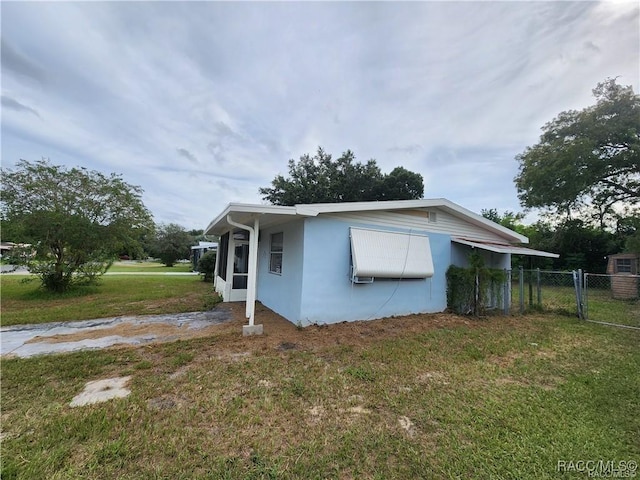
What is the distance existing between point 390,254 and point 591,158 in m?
17.3

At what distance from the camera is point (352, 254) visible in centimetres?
625

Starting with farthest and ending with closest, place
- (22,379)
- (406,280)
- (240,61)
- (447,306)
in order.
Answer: (240,61)
(447,306)
(406,280)
(22,379)

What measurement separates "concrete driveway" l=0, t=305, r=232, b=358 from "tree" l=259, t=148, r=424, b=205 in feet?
58.4

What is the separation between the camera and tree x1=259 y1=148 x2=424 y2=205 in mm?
23031

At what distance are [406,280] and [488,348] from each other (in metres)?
2.53

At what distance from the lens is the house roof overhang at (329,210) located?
5238mm

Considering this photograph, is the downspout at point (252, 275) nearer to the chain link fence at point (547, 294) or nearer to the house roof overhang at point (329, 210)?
the house roof overhang at point (329, 210)

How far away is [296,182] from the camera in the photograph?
2480cm

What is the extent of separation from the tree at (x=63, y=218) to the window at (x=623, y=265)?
964 inches

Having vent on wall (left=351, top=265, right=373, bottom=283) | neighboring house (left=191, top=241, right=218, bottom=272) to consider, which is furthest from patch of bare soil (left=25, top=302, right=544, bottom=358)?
neighboring house (left=191, top=241, right=218, bottom=272)

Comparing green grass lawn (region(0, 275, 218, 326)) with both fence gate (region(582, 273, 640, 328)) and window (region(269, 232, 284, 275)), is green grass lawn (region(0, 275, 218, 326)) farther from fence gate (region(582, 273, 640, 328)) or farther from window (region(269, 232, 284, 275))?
fence gate (region(582, 273, 640, 328))

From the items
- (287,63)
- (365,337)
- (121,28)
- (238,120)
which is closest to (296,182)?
(238,120)

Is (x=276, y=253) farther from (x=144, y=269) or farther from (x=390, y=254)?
(x=144, y=269)

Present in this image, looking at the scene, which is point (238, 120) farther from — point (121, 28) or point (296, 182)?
point (296, 182)
